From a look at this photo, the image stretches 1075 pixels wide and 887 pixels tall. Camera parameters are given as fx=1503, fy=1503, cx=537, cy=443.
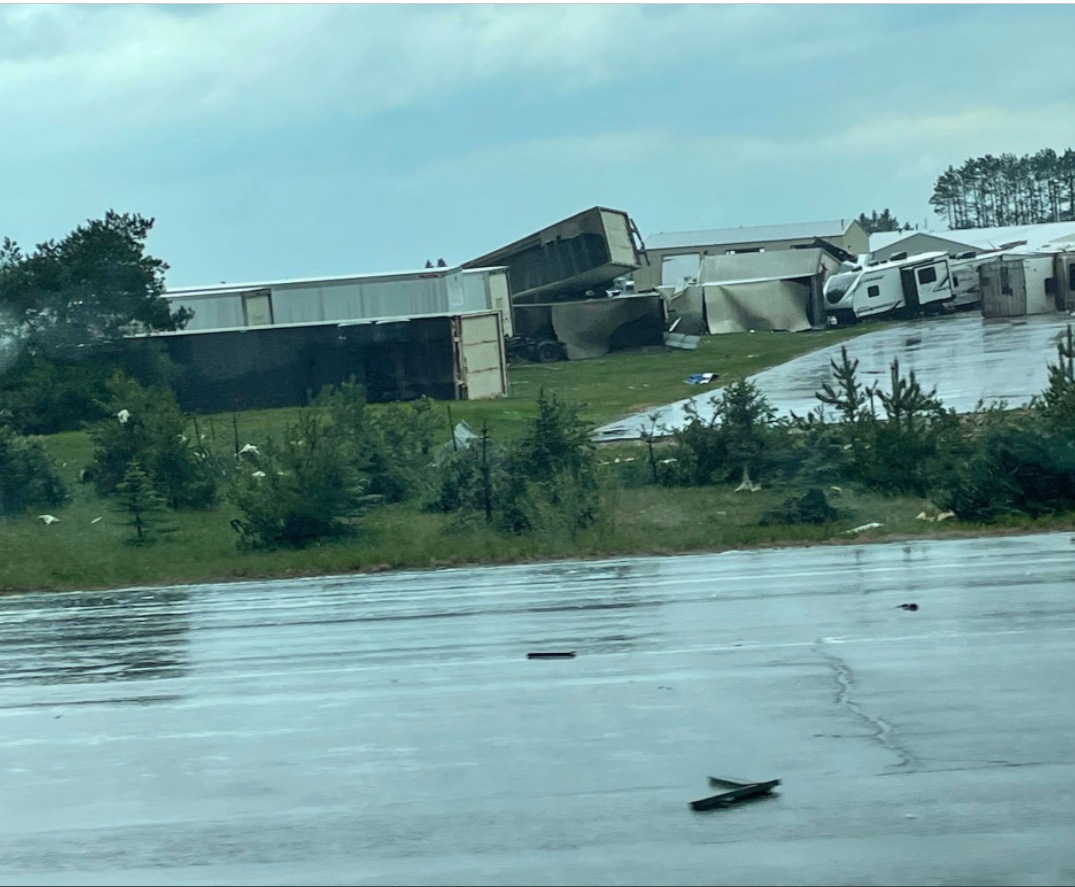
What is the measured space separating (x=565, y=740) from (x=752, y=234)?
105 m

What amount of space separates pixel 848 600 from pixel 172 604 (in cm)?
779

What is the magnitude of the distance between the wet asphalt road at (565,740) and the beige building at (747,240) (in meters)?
87.0

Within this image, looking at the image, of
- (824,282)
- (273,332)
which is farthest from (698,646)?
(824,282)

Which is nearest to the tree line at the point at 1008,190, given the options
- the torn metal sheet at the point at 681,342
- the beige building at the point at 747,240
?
the beige building at the point at 747,240

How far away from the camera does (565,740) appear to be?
8.79 metres

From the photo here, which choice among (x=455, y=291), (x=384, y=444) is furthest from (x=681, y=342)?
(x=384, y=444)

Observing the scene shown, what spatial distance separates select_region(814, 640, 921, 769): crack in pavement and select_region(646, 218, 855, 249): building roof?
A: 321 feet

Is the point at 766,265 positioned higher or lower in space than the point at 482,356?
higher

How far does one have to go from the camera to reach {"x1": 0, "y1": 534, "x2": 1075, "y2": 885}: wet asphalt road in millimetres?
6738

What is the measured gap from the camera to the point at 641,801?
293 inches

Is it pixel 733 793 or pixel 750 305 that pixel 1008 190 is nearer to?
pixel 750 305

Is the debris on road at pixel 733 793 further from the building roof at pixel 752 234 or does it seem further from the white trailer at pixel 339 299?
the building roof at pixel 752 234

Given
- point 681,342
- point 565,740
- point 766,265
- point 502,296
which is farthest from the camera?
point 766,265

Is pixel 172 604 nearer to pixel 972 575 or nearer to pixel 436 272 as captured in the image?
pixel 972 575
